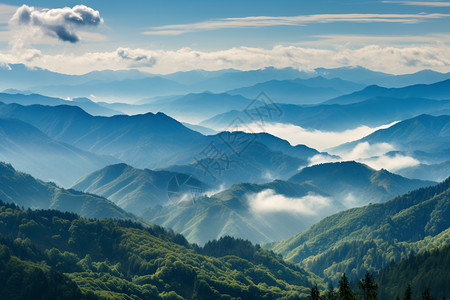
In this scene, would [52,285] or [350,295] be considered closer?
[350,295]

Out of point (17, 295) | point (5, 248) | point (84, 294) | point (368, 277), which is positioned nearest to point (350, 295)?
point (368, 277)

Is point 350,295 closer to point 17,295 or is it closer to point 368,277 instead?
point 368,277

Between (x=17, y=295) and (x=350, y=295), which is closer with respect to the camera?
(x=350, y=295)

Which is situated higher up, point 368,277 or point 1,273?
point 368,277

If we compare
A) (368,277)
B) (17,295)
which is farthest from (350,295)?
(17,295)

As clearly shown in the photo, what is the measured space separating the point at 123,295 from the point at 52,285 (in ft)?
86.3

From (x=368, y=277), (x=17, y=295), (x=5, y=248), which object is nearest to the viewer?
(x=368, y=277)

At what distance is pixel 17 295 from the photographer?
177 m

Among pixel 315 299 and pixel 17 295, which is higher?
pixel 315 299

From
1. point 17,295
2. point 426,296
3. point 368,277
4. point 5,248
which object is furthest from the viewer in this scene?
point 5,248

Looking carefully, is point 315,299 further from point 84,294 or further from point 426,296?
point 84,294

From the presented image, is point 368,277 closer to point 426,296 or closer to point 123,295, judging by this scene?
point 426,296

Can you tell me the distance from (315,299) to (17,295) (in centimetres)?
11094

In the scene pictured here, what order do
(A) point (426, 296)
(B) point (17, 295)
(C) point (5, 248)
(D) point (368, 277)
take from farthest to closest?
1. (C) point (5, 248)
2. (B) point (17, 295)
3. (A) point (426, 296)
4. (D) point (368, 277)
